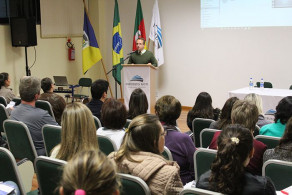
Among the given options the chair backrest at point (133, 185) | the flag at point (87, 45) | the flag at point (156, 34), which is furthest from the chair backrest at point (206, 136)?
the flag at point (87, 45)

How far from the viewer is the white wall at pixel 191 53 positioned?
272 inches

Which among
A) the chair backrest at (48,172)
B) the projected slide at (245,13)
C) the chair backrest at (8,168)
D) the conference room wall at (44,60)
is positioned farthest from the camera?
the conference room wall at (44,60)

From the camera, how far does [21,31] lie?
671cm

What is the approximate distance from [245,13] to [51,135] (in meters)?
5.29

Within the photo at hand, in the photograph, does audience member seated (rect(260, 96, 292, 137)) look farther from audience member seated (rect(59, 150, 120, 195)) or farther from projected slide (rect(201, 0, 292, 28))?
projected slide (rect(201, 0, 292, 28))

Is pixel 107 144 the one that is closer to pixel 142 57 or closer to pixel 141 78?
pixel 141 78

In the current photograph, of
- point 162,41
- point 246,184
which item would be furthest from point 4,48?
point 246,184

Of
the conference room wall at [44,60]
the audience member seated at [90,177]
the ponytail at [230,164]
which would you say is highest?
the conference room wall at [44,60]

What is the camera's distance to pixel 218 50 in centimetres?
753

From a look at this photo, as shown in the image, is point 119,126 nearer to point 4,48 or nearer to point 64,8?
point 4,48

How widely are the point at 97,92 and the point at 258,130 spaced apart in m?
1.76

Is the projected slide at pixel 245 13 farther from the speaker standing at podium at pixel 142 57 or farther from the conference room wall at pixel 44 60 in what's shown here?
the conference room wall at pixel 44 60

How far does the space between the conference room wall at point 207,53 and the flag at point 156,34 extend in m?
0.20

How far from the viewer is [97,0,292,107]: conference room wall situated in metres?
6.93
